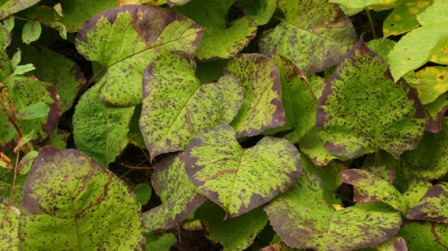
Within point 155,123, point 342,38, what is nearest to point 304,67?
point 342,38

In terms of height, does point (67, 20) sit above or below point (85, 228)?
above

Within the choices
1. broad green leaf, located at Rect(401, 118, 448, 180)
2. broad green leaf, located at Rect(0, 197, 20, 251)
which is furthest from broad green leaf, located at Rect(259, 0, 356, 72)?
broad green leaf, located at Rect(0, 197, 20, 251)

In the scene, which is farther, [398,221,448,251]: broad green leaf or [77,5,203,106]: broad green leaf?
[77,5,203,106]: broad green leaf

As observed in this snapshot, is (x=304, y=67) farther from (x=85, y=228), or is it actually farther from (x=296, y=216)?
(x=85, y=228)

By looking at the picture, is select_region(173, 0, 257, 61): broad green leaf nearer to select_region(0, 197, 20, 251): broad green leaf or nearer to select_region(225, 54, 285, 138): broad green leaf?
select_region(225, 54, 285, 138): broad green leaf

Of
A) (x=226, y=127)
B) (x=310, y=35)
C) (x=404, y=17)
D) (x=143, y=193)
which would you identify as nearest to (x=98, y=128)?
(x=143, y=193)

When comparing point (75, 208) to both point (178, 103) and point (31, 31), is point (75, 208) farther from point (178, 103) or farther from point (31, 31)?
point (31, 31)

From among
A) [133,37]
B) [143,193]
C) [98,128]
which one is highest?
[133,37]
